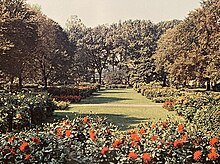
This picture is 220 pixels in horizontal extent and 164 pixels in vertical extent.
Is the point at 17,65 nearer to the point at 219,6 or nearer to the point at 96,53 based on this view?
the point at 219,6

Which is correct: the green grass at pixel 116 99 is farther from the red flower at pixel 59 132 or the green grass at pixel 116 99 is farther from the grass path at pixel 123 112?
the red flower at pixel 59 132

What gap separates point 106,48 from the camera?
6562 cm

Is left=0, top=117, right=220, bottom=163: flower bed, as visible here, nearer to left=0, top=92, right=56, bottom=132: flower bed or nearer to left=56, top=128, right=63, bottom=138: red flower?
left=56, top=128, right=63, bottom=138: red flower

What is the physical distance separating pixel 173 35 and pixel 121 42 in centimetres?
2319

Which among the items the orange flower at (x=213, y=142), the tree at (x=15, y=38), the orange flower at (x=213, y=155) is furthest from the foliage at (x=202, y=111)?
the tree at (x=15, y=38)

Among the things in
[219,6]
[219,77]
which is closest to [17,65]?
[219,77]

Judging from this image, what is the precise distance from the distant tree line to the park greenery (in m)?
0.09

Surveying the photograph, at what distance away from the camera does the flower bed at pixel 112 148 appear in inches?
177

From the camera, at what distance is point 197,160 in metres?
4.69

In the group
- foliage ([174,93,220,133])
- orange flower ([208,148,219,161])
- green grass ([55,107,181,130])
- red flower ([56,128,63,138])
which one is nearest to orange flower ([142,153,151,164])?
orange flower ([208,148,219,161])

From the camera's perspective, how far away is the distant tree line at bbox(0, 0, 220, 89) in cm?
2309

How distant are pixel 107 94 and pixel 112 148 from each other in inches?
1212

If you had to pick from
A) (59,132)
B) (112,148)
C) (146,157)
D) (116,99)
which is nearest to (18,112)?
(59,132)

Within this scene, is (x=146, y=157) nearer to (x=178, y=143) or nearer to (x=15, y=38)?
(x=178, y=143)
